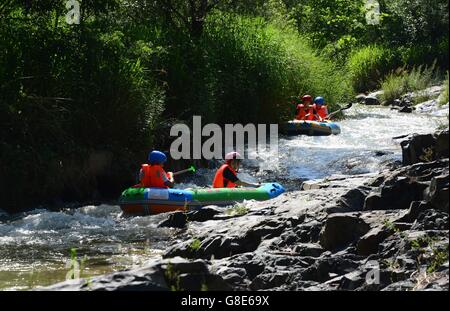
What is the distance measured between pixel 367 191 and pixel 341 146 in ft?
29.1

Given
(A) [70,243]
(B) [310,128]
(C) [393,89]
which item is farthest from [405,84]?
(A) [70,243]

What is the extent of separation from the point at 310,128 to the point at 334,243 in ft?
35.5

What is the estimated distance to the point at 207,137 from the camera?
14867 mm

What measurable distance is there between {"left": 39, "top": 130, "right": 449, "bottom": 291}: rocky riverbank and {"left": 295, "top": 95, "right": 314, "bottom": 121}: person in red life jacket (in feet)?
28.1

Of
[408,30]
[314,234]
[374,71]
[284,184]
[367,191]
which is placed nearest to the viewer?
[314,234]

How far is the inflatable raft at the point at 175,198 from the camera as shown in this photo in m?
11.1

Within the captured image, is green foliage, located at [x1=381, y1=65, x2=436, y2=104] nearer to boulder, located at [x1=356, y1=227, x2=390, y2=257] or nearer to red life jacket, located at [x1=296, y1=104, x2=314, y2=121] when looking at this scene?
red life jacket, located at [x1=296, y1=104, x2=314, y2=121]

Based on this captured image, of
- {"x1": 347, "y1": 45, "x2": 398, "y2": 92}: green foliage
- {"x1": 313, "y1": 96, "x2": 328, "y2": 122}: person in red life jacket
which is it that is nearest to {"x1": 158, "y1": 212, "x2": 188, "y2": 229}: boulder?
{"x1": 313, "y1": 96, "x2": 328, "y2": 122}: person in red life jacket

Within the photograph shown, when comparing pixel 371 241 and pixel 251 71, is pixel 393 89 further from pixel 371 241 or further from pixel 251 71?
pixel 371 241
